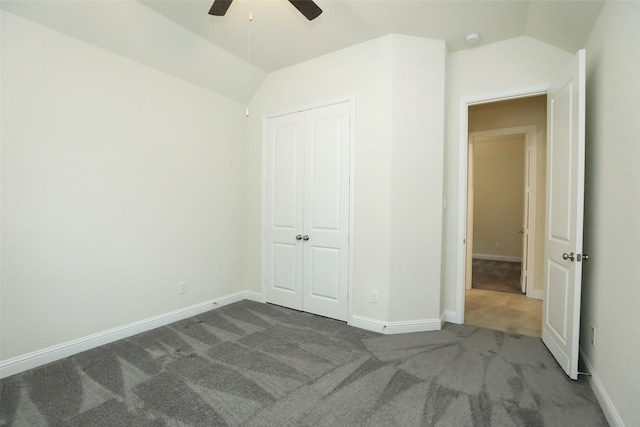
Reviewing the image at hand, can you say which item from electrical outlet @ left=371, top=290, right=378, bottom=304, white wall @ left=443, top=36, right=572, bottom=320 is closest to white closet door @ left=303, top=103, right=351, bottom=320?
electrical outlet @ left=371, top=290, right=378, bottom=304

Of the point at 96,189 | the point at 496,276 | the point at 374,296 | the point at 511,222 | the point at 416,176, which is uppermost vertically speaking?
the point at 416,176

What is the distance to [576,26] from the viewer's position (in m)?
2.28

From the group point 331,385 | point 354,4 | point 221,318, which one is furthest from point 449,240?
point 221,318

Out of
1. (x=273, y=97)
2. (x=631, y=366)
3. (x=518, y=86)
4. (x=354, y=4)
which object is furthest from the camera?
(x=273, y=97)

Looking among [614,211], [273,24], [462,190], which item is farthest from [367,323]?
[273,24]

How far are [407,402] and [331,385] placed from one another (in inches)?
19.8

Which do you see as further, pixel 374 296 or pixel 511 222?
pixel 511 222

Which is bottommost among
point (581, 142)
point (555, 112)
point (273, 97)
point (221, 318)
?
point (221, 318)

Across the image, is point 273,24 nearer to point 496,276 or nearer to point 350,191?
point 350,191

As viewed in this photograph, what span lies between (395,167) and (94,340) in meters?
3.16

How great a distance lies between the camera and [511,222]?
6.83 meters

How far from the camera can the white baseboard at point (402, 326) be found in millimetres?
2850

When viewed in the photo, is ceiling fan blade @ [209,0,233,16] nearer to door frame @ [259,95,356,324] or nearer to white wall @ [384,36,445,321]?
door frame @ [259,95,356,324]

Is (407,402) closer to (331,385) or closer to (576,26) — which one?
(331,385)
